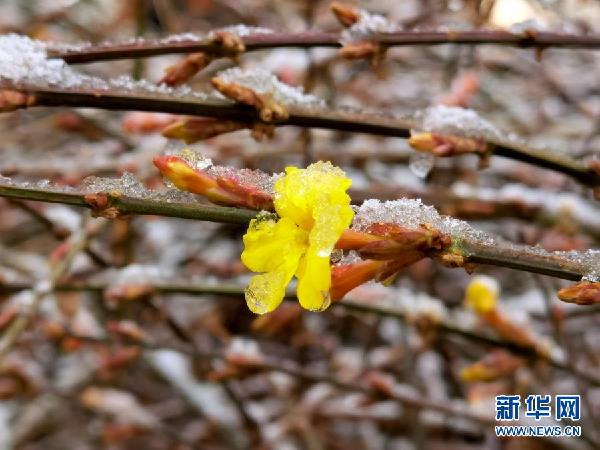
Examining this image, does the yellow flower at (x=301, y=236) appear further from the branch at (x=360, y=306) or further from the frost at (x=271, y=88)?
the branch at (x=360, y=306)

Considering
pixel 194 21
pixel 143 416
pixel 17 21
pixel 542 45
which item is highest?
pixel 194 21

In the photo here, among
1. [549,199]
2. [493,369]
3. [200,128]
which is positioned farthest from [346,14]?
[549,199]

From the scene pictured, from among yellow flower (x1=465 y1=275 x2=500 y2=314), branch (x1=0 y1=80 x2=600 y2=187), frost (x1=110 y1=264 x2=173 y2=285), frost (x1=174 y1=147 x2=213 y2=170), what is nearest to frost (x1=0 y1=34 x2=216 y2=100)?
branch (x1=0 y1=80 x2=600 y2=187)

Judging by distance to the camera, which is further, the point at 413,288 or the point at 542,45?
the point at 413,288

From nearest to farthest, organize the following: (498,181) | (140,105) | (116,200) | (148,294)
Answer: (116,200) → (140,105) → (148,294) → (498,181)

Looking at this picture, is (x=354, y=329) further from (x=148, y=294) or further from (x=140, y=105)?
(x=140, y=105)

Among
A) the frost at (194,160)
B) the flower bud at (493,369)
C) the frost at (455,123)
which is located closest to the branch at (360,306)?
the flower bud at (493,369)

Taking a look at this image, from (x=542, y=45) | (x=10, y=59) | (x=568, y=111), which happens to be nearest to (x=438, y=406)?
(x=542, y=45)
